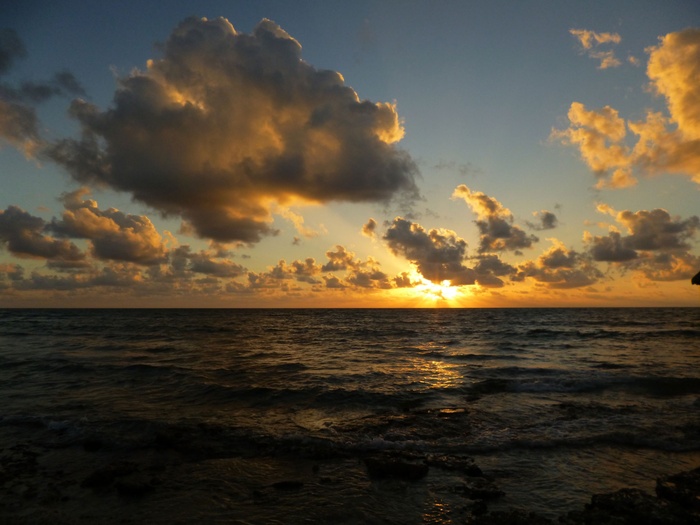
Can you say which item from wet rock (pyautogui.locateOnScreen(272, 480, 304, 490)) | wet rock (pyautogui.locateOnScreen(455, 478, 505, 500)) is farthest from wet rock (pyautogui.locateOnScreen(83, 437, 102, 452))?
wet rock (pyautogui.locateOnScreen(455, 478, 505, 500))

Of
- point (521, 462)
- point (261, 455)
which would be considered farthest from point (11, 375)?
point (521, 462)

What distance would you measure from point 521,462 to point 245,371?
18.8 m

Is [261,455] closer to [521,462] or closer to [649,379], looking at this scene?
[521,462]

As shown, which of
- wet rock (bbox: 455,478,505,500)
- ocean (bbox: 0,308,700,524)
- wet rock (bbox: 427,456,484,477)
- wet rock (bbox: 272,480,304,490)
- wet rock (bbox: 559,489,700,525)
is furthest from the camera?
wet rock (bbox: 427,456,484,477)

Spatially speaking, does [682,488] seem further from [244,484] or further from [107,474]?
[107,474]

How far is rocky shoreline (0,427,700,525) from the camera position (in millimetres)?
7504

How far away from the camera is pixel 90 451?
11.4 metres

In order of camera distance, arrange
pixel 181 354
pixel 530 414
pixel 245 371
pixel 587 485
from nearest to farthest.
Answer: pixel 587 485 → pixel 530 414 → pixel 245 371 → pixel 181 354

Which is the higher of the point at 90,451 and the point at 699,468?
the point at 699,468

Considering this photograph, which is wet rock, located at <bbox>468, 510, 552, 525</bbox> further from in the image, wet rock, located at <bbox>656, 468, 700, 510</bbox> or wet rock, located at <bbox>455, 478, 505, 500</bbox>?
wet rock, located at <bbox>656, 468, 700, 510</bbox>

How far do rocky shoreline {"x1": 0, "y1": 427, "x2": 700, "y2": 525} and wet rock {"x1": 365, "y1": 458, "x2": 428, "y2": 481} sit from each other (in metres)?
0.03

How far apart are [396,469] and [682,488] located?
618cm

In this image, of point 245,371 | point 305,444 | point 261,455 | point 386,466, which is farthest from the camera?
point 245,371

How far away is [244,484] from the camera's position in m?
9.13
